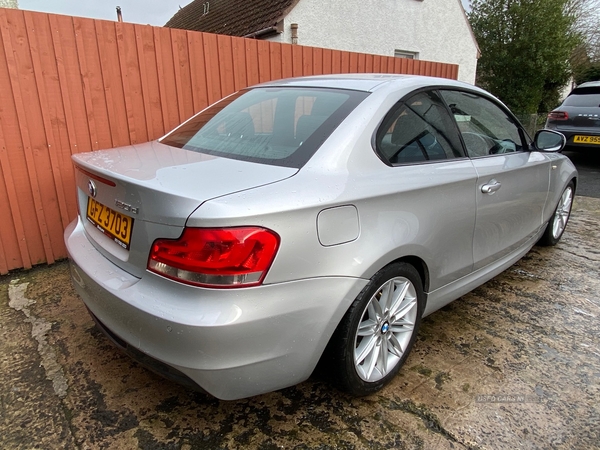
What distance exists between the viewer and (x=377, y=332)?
205 centimetres

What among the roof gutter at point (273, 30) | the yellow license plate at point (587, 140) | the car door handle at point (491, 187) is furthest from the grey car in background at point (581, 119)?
the car door handle at point (491, 187)

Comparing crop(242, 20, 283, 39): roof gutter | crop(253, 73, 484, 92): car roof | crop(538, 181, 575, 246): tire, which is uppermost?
crop(242, 20, 283, 39): roof gutter

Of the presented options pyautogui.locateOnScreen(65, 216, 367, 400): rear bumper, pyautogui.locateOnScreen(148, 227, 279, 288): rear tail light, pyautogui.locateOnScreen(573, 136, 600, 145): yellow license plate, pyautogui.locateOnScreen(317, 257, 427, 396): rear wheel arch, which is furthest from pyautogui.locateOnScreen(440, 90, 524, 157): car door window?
pyautogui.locateOnScreen(573, 136, 600, 145): yellow license plate

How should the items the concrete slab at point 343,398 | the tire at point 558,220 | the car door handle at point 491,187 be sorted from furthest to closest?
1. the tire at point 558,220
2. the car door handle at point 491,187
3. the concrete slab at point 343,398

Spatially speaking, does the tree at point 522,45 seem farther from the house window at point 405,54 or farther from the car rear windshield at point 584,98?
the car rear windshield at point 584,98

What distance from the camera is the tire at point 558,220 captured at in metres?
3.96

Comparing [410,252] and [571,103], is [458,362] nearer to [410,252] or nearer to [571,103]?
[410,252]

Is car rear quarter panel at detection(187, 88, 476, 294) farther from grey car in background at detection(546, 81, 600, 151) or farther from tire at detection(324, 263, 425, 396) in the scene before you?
grey car in background at detection(546, 81, 600, 151)

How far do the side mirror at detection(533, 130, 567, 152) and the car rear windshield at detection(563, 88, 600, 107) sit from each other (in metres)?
5.84

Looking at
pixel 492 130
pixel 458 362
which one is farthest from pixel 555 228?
pixel 458 362

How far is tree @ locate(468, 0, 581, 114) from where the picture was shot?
14391mm

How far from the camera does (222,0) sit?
13.3 meters

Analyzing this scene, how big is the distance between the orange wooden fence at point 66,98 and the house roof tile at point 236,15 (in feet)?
16.4

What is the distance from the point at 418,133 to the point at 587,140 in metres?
7.40
